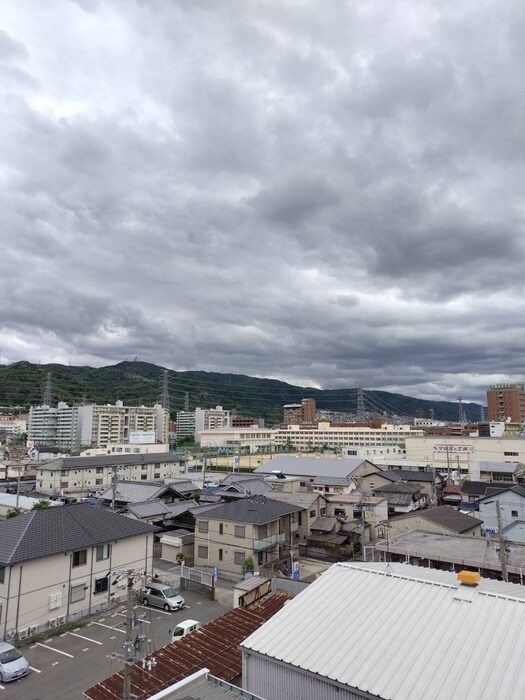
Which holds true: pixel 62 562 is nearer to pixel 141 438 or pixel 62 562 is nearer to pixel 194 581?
pixel 194 581

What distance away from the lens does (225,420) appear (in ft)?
625

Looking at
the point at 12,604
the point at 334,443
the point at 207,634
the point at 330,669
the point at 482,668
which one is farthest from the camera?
the point at 334,443

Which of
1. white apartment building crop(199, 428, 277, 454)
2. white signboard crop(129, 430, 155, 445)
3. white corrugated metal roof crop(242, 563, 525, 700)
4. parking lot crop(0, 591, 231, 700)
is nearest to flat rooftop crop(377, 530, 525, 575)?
parking lot crop(0, 591, 231, 700)

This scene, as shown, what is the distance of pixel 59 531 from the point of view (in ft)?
73.0

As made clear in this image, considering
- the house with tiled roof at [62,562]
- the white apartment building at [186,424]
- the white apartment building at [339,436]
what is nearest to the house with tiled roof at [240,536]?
the house with tiled roof at [62,562]

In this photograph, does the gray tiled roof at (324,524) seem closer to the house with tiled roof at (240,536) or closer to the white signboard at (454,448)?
the house with tiled roof at (240,536)

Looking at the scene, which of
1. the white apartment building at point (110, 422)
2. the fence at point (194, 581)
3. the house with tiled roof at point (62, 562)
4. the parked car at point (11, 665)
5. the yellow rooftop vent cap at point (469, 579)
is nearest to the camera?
the yellow rooftop vent cap at point (469, 579)

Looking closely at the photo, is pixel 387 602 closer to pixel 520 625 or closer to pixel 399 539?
pixel 520 625

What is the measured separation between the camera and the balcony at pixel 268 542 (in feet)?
96.8

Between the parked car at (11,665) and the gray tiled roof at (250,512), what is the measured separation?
15716 mm

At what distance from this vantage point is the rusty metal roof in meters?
12.0

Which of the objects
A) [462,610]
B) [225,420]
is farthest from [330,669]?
[225,420]

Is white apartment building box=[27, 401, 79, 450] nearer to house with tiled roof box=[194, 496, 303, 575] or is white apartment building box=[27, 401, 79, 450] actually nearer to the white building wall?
house with tiled roof box=[194, 496, 303, 575]

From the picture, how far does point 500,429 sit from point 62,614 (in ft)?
432
